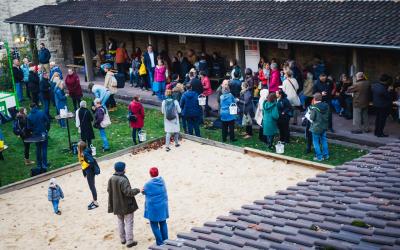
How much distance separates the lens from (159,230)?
10461mm

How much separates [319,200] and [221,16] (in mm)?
14363

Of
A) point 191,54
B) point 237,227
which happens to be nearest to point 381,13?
point 191,54

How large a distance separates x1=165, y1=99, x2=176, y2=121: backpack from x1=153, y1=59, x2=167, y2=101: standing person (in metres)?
5.05

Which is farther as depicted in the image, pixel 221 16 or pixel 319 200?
pixel 221 16

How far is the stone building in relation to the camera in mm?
16281

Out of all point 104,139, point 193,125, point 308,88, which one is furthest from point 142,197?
point 308,88

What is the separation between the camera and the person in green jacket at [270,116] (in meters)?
15.1

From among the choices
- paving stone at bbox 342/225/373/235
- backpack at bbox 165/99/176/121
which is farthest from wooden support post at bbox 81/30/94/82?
paving stone at bbox 342/225/373/235

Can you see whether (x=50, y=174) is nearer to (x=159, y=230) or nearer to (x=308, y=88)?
(x=159, y=230)

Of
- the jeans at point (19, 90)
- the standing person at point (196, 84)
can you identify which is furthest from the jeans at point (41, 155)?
the jeans at point (19, 90)

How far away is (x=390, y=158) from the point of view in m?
8.56

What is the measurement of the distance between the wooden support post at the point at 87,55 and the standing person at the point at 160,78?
5388 mm

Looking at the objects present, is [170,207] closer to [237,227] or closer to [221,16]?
[237,227]

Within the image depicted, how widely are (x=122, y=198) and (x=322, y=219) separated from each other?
4.81 metres
